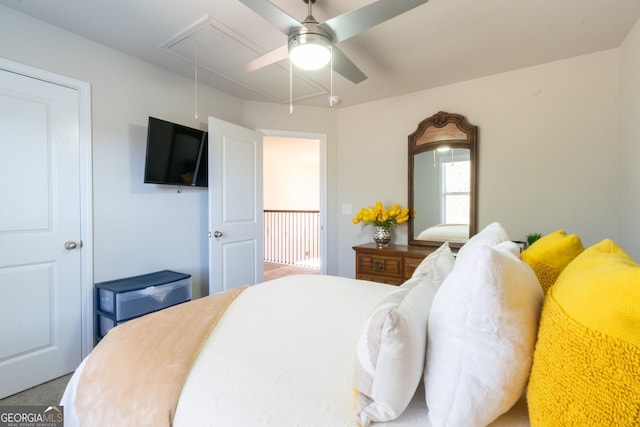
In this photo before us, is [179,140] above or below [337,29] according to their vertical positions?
below

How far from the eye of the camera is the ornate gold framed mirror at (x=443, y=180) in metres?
2.74

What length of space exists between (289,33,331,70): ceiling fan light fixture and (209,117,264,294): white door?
4.64ft

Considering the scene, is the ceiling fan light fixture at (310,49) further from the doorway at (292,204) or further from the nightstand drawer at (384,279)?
the nightstand drawer at (384,279)

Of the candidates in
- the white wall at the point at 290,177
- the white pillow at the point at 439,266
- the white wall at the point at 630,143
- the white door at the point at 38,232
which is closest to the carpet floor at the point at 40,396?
the white door at the point at 38,232

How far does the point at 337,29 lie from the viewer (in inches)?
57.7

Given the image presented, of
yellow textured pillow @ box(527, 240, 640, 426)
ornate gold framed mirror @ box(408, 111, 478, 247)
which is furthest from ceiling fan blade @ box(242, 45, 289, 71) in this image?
ornate gold framed mirror @ box(408, 111, 478, 247)

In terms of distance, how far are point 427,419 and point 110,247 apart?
2.47m

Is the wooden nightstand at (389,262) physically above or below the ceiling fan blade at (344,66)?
below

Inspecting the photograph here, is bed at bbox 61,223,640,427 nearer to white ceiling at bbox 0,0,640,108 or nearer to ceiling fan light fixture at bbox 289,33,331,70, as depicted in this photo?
ceiling fan light fixture at bbox 289,33,331,70

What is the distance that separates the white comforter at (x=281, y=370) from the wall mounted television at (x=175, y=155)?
1.54 meters

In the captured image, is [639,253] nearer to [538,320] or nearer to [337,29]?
[538,320]

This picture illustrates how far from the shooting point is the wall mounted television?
2.32 m

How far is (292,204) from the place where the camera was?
7.60 metres

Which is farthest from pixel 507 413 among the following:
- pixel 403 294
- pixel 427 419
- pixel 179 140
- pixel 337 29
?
pixel 179 140
